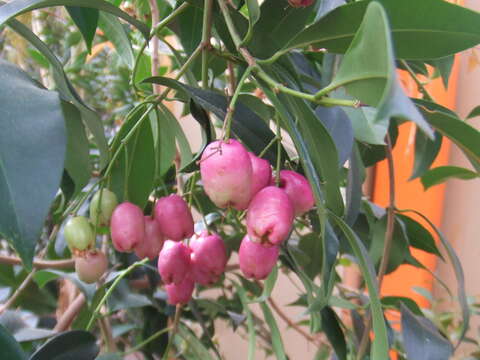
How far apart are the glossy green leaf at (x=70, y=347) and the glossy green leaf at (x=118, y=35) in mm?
299

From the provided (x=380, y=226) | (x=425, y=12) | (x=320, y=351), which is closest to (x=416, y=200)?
(x=320, y=351)

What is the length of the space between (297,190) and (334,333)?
32cm

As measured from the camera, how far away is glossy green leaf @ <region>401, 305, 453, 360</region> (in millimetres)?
481

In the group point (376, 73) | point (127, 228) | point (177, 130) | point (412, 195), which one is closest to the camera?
point (376, 73)

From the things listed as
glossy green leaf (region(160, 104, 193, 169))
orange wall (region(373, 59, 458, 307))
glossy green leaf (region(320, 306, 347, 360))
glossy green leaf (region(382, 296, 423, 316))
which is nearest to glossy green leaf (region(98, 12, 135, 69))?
glossy green leaf (region(160, 104, 193, 169))

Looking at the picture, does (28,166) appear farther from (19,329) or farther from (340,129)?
(19,329)

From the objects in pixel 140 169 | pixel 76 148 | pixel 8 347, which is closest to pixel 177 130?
pixel 140 169

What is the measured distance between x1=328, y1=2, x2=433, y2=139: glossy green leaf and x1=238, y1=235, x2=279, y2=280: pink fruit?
Result: 163 millimetres

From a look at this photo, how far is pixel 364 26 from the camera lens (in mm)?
223

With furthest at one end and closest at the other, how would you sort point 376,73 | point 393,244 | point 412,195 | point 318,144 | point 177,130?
point 412,195 → point 393,244 → point 177,130 → point 318,144 → point 376,73

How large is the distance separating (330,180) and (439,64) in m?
0.33

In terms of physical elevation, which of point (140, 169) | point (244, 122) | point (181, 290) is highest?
point (244, 122)

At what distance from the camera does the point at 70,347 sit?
47 cm

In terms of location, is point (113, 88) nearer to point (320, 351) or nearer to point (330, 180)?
point (320, 351)
